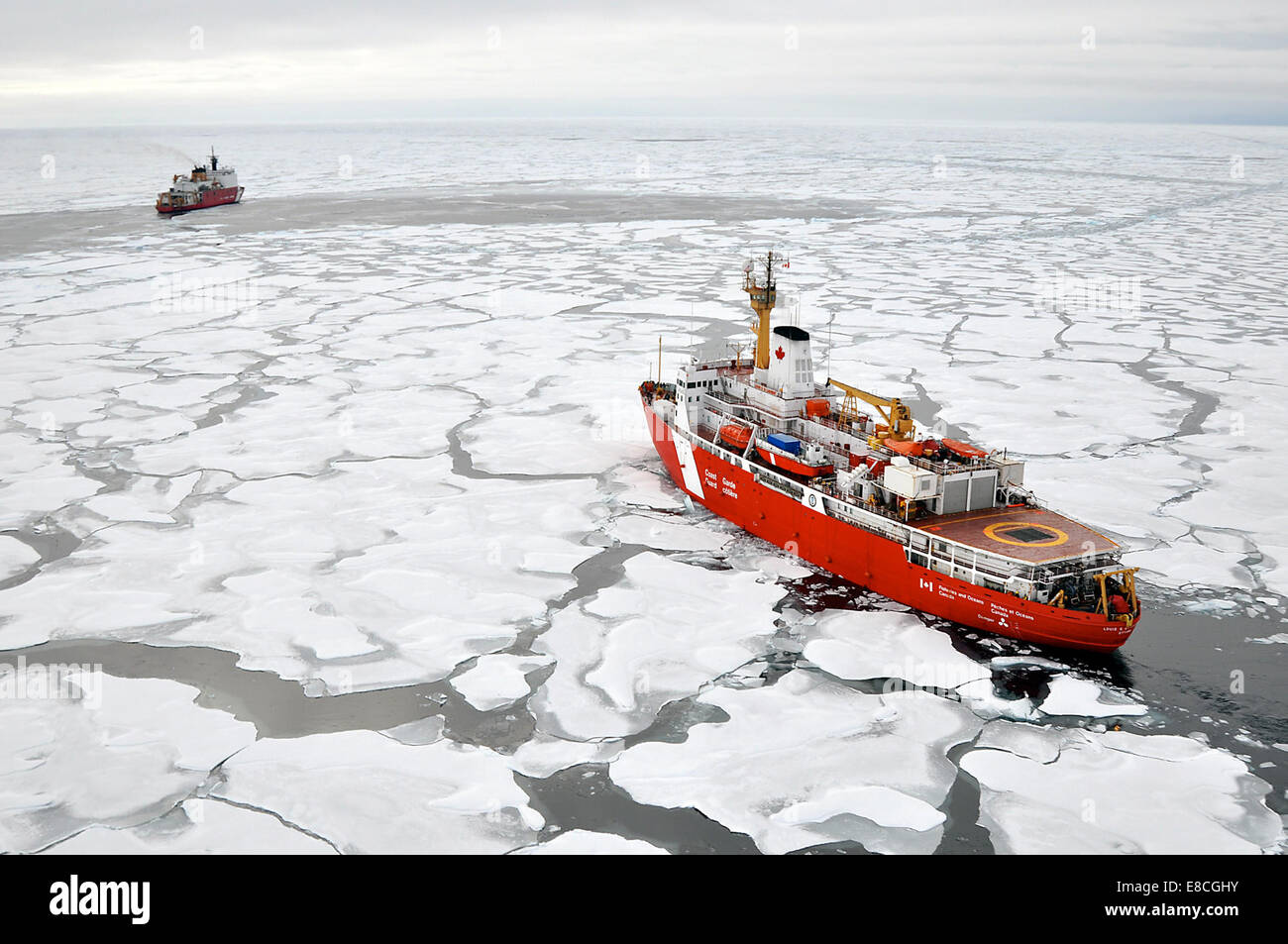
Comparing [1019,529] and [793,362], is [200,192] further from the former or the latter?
[1019,529]

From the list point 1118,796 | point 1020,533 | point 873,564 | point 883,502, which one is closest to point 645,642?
point 873,564

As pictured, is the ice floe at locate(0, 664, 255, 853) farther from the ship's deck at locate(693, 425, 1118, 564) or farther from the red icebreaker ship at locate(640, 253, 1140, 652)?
the ship's deck at locate(693, 425, 1118, 564)

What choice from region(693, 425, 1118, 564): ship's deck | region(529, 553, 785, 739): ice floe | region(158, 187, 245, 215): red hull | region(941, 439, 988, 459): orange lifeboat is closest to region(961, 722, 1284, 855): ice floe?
region(693, 425, 1118, 564): ship's deck

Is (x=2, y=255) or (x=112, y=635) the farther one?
(x=2, y=255)

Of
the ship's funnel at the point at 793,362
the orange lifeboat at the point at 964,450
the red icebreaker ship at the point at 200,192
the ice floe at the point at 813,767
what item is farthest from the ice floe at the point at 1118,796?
the red icebreaker ship at the point at 200,192

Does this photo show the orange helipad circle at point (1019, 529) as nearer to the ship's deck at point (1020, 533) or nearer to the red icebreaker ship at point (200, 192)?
the ship's deck at point (1020, 533)
